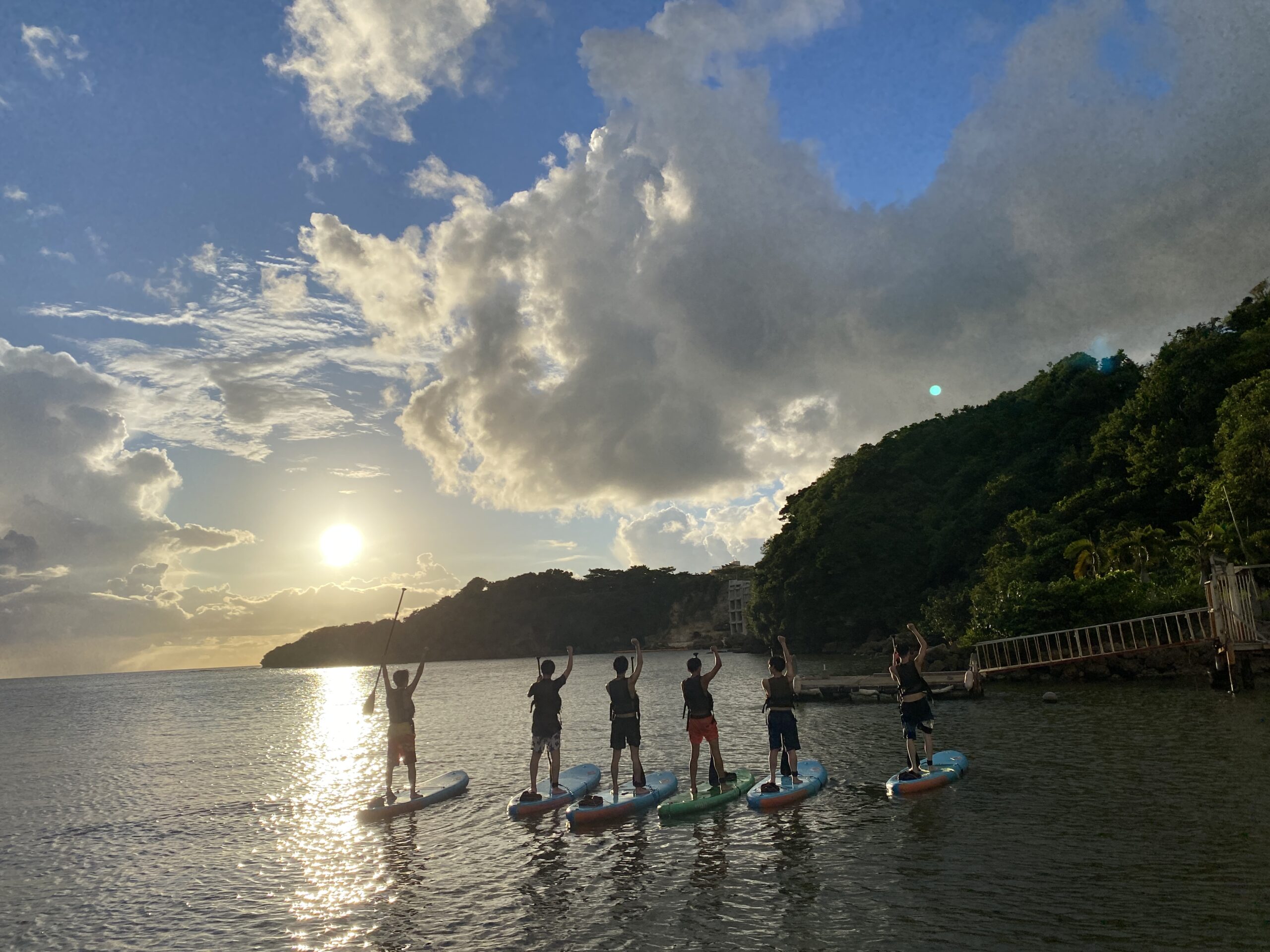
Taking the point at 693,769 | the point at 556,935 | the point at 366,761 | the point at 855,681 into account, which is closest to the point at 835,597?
the point at 855,681

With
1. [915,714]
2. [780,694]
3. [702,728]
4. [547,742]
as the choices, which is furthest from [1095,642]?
[547,742]

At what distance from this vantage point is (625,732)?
48.6ft

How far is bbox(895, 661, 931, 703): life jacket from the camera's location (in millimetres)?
14664

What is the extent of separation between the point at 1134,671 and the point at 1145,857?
92.4ft

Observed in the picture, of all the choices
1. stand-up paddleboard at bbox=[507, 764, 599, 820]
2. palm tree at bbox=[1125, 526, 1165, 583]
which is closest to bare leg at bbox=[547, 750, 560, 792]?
stand-up paddleboard at bbox=[507, 764, 599, 820]

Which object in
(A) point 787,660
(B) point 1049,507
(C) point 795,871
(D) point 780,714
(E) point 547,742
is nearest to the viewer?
(C) point 795,871

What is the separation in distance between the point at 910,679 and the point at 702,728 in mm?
3943

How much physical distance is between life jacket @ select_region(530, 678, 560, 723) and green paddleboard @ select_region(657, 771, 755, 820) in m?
2.57

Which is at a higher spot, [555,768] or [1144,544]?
[1144,544]

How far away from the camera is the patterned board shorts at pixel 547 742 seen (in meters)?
14.9

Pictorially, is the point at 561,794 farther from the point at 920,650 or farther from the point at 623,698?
the point at 920,650

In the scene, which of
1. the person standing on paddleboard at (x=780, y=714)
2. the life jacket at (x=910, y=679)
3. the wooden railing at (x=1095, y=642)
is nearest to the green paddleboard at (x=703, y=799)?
the person standing on paddleboard at (x=780, y=714)

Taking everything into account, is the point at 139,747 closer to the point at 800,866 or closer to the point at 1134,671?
the point at 800,866

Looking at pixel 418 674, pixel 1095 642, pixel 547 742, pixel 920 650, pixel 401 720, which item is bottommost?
pixel 1095 642
